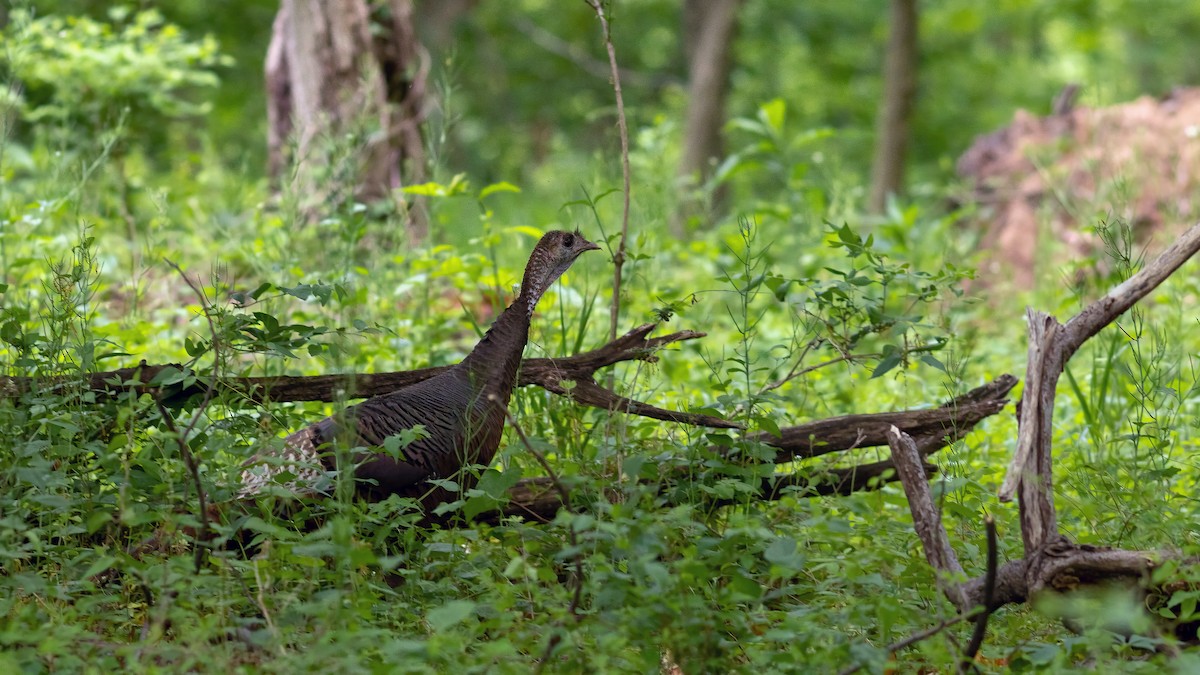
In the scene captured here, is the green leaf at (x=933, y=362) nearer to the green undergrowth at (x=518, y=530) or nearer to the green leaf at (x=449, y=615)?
the green undergrowth at (x=518, y=530)

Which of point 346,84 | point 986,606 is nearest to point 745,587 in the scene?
point 986,606

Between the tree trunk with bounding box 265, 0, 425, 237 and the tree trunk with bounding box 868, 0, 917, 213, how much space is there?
4.93 meters

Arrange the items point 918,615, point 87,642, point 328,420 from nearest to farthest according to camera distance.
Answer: point 87,642, point 918,615, point 328,420

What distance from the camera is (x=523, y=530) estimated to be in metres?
3.33

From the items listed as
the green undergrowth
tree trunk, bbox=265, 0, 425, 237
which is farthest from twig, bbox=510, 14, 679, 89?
the green undergrowth

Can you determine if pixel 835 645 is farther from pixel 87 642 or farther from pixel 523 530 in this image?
pixel 87 642

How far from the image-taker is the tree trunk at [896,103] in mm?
10516

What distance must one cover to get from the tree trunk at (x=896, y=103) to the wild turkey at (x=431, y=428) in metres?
7.35

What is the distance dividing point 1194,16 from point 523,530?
1867 cm

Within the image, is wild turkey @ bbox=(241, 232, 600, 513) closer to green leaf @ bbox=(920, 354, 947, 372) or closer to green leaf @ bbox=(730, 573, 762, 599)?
green leaf @ bbox=(730, 573, 762, 599)

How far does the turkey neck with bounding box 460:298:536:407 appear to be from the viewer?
3844 mm

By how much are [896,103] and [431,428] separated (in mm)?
8281

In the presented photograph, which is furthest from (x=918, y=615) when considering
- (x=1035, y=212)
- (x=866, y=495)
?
(x=1035, y=212)

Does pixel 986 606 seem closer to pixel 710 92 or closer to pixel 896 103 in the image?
pixel 896 103
